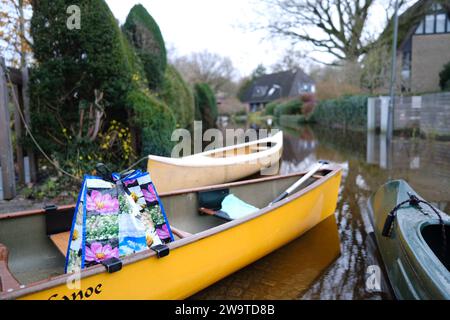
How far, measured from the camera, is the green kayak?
208 centimetres

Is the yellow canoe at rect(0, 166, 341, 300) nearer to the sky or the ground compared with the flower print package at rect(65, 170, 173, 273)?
nearer to the ground

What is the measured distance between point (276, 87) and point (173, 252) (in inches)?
1834

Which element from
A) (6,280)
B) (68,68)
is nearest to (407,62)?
(68,68)

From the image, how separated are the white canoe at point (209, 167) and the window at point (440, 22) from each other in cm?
1987

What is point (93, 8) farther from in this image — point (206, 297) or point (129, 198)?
point (206, 297)

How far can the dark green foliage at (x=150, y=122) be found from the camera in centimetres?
607

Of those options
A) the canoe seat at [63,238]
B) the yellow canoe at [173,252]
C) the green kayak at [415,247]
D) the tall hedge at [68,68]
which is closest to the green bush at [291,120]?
the tall hedge at [68,68]

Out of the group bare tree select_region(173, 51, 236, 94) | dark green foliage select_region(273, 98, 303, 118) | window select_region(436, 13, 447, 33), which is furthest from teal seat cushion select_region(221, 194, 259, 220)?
bare tree select_region(173, 51, 236, 94)

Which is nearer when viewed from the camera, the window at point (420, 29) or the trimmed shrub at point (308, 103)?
the window at point (420, 29)

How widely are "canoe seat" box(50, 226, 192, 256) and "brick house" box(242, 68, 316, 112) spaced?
42.4 metres

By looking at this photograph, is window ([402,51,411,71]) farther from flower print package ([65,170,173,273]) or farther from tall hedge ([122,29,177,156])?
flower print package ([65,170,173,273])

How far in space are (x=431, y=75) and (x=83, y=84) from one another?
22589 mm

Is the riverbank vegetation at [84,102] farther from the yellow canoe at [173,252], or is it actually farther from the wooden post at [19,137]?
the yellow canoe at [173,252]
